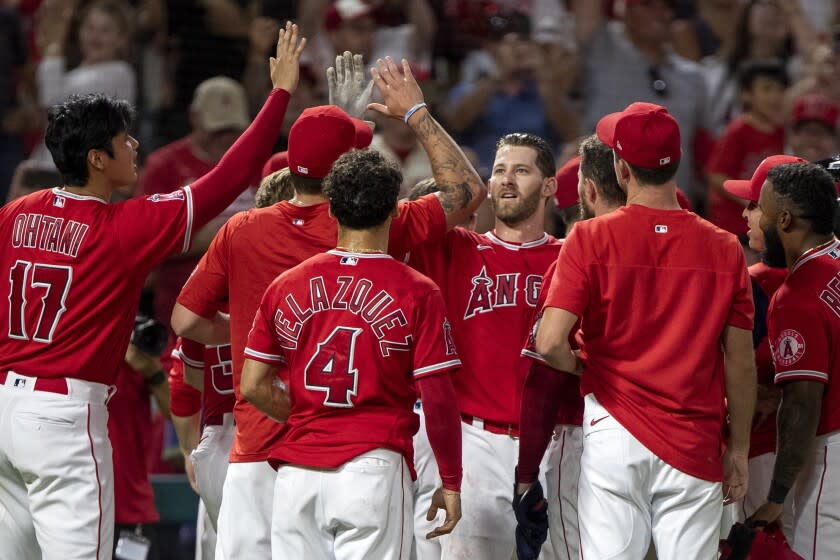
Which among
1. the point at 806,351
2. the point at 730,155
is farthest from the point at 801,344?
the point at 730,155

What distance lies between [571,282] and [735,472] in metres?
0.94

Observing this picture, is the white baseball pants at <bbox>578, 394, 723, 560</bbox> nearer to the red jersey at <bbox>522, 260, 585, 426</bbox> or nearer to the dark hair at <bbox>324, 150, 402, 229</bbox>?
the red jersey at <bbox>522, 260, 585, 426</bbox>

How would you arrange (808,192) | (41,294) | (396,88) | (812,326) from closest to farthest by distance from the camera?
(41,294), (812,326), (808,192), (396,88)

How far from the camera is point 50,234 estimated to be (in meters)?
4.65

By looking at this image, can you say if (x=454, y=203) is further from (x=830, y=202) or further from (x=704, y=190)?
(x=704, y=190)

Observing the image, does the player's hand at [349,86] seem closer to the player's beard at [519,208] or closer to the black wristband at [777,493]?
the player's beard at [519,208]

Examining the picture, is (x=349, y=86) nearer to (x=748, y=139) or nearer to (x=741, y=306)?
(x=741, y=306)

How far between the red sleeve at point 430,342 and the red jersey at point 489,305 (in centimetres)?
89

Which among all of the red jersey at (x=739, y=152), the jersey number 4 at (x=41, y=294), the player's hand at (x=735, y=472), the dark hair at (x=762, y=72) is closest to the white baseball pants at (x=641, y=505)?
the player's hand at (x=735, y=472)

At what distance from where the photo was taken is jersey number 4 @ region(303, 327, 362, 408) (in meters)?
4.24

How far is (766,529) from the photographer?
191 inches

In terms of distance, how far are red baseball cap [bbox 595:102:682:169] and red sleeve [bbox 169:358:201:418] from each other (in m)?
2.29

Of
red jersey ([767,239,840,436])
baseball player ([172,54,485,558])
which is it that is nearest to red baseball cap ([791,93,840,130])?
red jersey ([767,239,840,436])

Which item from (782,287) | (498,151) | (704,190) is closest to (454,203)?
(498,151)
